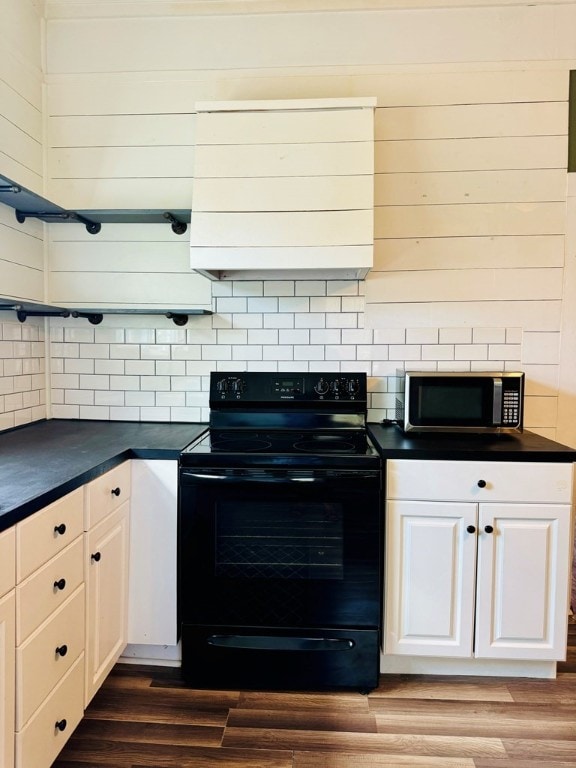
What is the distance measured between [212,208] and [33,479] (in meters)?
1.21

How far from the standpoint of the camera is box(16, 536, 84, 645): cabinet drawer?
→ 1.15 metres

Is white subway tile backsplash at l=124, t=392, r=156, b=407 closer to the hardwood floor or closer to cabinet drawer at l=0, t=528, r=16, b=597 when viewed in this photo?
the hardwood floor

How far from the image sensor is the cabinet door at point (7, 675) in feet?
3.52

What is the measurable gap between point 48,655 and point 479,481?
57.9 inches

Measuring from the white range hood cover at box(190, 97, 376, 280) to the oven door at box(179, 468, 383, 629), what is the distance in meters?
0.88

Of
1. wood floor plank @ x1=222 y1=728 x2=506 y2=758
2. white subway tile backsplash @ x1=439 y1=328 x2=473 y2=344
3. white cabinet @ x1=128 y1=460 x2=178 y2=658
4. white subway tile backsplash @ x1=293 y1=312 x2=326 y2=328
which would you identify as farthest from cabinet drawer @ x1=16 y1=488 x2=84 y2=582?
white subway tile backsplash @ x1=439 y1=328 x2=473 y2=344

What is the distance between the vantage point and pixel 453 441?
191 cm

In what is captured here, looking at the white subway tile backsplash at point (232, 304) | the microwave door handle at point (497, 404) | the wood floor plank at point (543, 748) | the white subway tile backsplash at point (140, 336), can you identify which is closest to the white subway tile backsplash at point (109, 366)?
the white subway tile backsplash at point (140, 336)

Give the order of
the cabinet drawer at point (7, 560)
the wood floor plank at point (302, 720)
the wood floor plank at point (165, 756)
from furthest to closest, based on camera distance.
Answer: the wood floor plank at point (302, 720) → the wood floor plank at point (165, 756) → the cabinet drawer at point (7, 560)

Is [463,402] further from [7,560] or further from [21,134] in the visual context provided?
[21,134]

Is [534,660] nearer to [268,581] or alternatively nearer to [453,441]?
[453,441]

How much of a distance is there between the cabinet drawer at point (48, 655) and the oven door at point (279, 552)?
0.40 meters

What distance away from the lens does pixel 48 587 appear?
4.17 ft

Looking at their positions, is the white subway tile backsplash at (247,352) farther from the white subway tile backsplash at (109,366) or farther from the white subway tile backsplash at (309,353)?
the white subway tile backsplash at (109,366)
